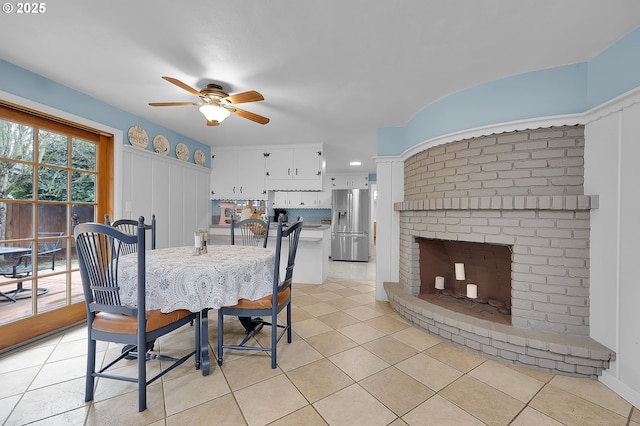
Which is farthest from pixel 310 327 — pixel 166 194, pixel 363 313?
pixel 166 194

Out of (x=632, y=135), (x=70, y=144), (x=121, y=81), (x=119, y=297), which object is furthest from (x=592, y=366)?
(x=70, y=144)

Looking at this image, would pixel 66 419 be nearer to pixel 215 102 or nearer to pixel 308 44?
pixel 215 102

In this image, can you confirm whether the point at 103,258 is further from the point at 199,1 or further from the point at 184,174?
the point at 184,174

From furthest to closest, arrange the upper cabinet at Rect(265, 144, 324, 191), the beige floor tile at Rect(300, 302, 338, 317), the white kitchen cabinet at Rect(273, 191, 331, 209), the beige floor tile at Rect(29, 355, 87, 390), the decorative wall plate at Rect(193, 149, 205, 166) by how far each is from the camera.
A: the white kitchen cabinet at Rect(273, 191, 331, 209) → the upper cabinet at Rect(265, 144, 324, 191) → the decorative wall plate at Rect(193, 149, 205, 166) → the beige floor tile at Rect(300, 302, 338, 317) → the beige floor tile at Rect(29, 355, 87, 390)

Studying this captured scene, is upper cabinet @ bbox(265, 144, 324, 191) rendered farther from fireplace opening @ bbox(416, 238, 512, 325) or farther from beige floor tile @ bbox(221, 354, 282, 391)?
beige floor tile @ bbox(221, 354, 282, 391)

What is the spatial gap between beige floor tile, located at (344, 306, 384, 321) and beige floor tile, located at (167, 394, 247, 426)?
1.64 metres

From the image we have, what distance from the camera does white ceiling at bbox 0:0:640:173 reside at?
60.1 inches

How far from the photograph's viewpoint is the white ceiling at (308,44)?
5.00 feet

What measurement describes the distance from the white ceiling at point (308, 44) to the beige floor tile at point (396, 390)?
7.53 ft

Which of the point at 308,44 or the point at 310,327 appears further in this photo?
the point at 310,327

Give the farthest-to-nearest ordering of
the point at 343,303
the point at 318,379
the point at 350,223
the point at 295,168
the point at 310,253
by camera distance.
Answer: the point at 350,223 → the point at 295,168 → the point at 310,253 → the point at 343,303 → the point at 318,379

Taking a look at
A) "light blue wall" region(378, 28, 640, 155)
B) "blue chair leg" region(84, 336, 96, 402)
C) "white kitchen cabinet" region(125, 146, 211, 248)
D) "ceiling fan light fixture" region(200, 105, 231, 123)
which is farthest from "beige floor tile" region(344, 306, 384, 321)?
"white kitchen cabinet" region(125, 146, 211, 248)

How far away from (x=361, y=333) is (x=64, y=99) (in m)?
3.55

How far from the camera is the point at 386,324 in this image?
2740 mm
